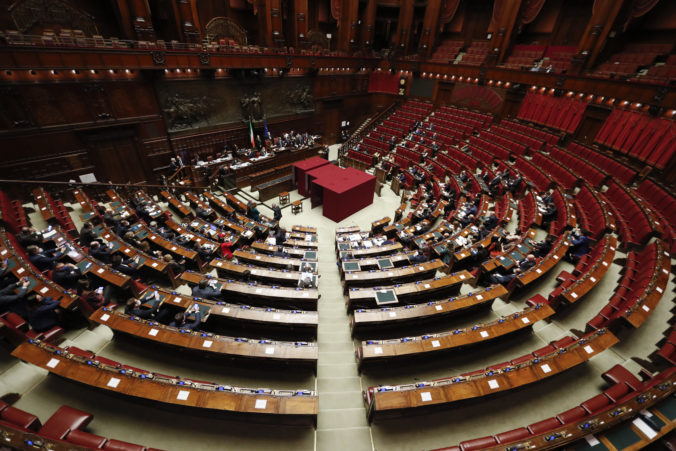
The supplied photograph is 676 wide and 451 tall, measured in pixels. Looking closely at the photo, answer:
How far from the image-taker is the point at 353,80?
20.5m

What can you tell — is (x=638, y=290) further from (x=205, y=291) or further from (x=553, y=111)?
(x=553, y=111)

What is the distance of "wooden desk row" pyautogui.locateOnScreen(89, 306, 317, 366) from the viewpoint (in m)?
4.72

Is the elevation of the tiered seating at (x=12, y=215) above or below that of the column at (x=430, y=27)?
below

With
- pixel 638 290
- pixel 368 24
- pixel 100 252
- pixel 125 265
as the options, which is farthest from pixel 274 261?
pixel 368 24

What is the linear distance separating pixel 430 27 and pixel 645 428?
23253 mm

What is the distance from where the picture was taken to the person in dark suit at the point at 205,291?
5930mm

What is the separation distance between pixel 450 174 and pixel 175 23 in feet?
48.4

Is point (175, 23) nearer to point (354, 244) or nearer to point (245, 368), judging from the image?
point (354, 244)

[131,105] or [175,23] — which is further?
[175,23]

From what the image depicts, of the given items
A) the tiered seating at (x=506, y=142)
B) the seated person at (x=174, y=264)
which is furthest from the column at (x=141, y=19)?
the tiered seating at (x=506, y=142)

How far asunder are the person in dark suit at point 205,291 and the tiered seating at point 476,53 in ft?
66.3

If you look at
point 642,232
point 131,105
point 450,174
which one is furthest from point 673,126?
point 131,105

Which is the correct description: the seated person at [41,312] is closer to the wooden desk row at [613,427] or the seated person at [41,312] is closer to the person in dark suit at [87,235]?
the person in dark suit at [87,235]

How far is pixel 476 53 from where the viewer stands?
1931 cm
